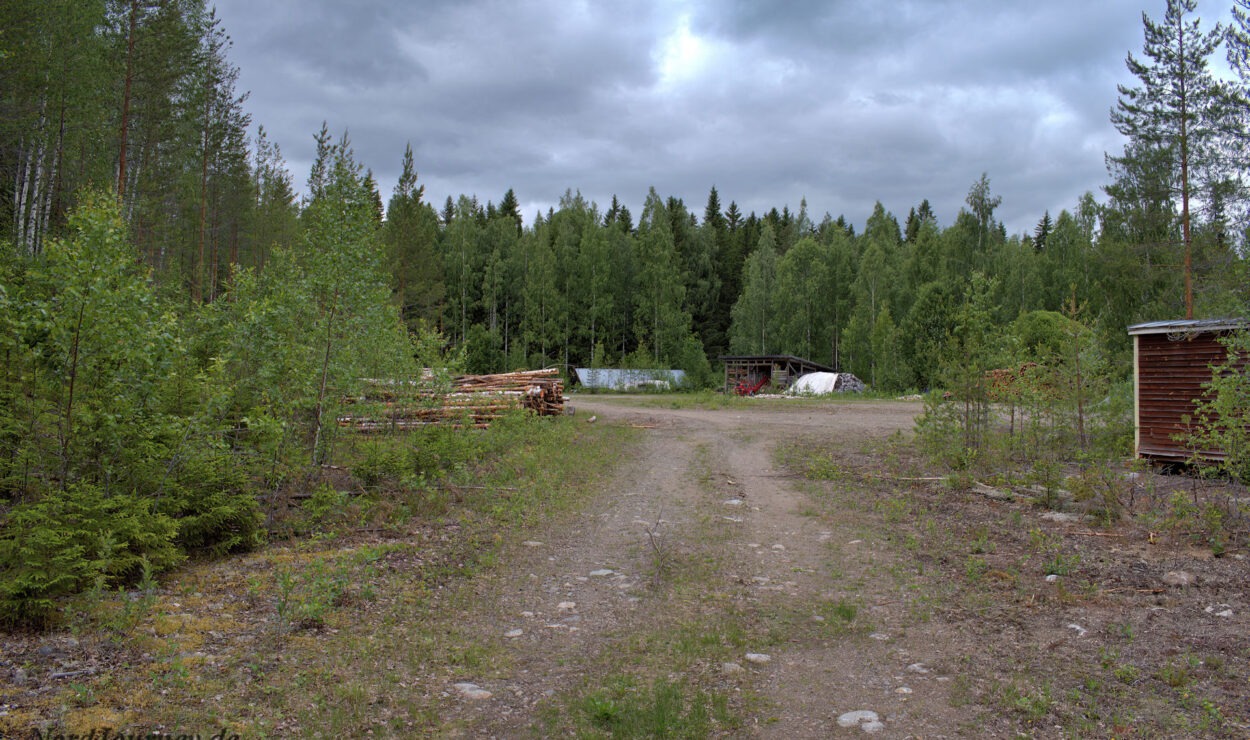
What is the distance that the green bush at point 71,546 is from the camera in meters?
4.25

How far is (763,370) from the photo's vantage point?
41.8 meters

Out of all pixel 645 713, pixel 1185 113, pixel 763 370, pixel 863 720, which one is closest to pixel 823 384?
pixel 763 370

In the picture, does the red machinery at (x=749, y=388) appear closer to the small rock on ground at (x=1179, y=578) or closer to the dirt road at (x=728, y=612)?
the dirt road at (x=728, y=612)

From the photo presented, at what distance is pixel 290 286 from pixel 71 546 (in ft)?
12.3

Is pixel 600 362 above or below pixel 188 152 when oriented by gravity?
below

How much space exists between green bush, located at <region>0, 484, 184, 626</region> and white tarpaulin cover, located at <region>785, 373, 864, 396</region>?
33.9m

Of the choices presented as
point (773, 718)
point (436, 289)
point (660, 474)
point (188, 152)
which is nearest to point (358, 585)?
point (773, 718)

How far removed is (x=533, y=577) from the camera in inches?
249

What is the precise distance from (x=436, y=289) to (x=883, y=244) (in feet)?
119

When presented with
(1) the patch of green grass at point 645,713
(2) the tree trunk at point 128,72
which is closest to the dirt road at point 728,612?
(1) the patch of green grass at point 645,713

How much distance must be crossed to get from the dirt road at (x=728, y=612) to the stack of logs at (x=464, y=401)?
3520 millimetres

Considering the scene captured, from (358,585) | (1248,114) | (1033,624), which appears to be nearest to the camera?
(1033,624)

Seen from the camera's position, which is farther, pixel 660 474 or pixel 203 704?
pixel 660 474

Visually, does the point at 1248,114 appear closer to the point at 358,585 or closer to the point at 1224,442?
the point at 1224,442
